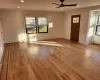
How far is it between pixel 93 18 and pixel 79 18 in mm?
951

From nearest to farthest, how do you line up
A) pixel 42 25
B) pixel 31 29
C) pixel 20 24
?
pixel 20 24 < pixel 31 29 < pixel 42 25

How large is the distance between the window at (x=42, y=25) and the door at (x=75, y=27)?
Answer: 222 cm

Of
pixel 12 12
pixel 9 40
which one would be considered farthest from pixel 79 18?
pixel 9 40

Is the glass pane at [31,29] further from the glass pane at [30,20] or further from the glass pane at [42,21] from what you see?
the glass pane at [42,21]

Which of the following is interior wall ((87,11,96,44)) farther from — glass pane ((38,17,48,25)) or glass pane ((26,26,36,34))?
glass pane ((26,26,36,34))

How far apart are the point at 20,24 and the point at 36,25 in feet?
4.16

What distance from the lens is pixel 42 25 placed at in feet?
25.0

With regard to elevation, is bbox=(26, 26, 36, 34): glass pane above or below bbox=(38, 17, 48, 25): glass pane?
below

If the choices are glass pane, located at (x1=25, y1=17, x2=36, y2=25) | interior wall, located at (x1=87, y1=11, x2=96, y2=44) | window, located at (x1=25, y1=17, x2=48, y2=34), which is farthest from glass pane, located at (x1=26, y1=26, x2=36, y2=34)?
interior wall, located at (x1=87, y1=11, x2=96, y2=44)

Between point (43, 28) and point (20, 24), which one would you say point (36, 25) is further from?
point (20, 24)

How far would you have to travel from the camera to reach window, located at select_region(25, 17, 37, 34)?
716cm

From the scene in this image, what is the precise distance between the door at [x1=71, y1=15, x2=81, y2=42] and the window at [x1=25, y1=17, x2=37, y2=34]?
10.1 feet

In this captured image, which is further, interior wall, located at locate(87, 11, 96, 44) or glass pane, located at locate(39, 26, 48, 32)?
glass pane, located at locate(39, 26, 48, 32)

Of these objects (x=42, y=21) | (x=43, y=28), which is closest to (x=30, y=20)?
(x=42, y=21)
